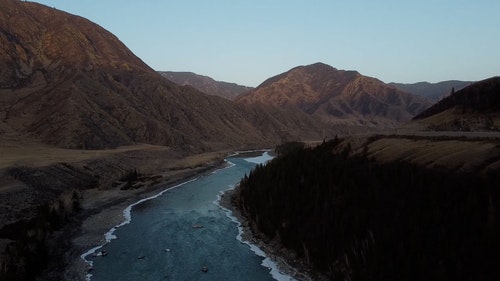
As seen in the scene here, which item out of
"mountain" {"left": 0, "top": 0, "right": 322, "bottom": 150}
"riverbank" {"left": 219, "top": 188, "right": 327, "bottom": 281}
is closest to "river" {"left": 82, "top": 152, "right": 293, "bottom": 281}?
"riverbank" {"left": 219, "top": 188, "right": 327, "bottom": 281}

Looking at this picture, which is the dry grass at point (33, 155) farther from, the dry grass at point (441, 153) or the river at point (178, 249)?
the dry grass at point (441, 153)

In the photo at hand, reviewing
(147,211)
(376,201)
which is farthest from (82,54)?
(376,201)

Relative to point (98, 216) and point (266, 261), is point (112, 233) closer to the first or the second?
point (98, 216)

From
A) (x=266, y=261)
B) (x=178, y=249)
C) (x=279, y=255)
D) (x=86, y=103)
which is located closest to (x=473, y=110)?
(x=279, y=255)

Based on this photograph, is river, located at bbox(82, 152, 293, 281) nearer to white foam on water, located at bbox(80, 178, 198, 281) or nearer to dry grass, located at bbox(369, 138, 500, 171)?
white foam on water, located at bbox(80, 178, 198, 281)

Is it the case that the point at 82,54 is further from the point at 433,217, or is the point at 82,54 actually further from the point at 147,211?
the point at 433,217

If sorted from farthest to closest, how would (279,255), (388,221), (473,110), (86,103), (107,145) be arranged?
(86,103)
(107,145)
(473,110)
(279,255)
(388,221)

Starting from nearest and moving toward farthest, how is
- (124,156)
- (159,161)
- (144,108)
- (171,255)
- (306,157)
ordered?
(171,255) < (306,157) < (124,156) < (159,161) < (144,108)
